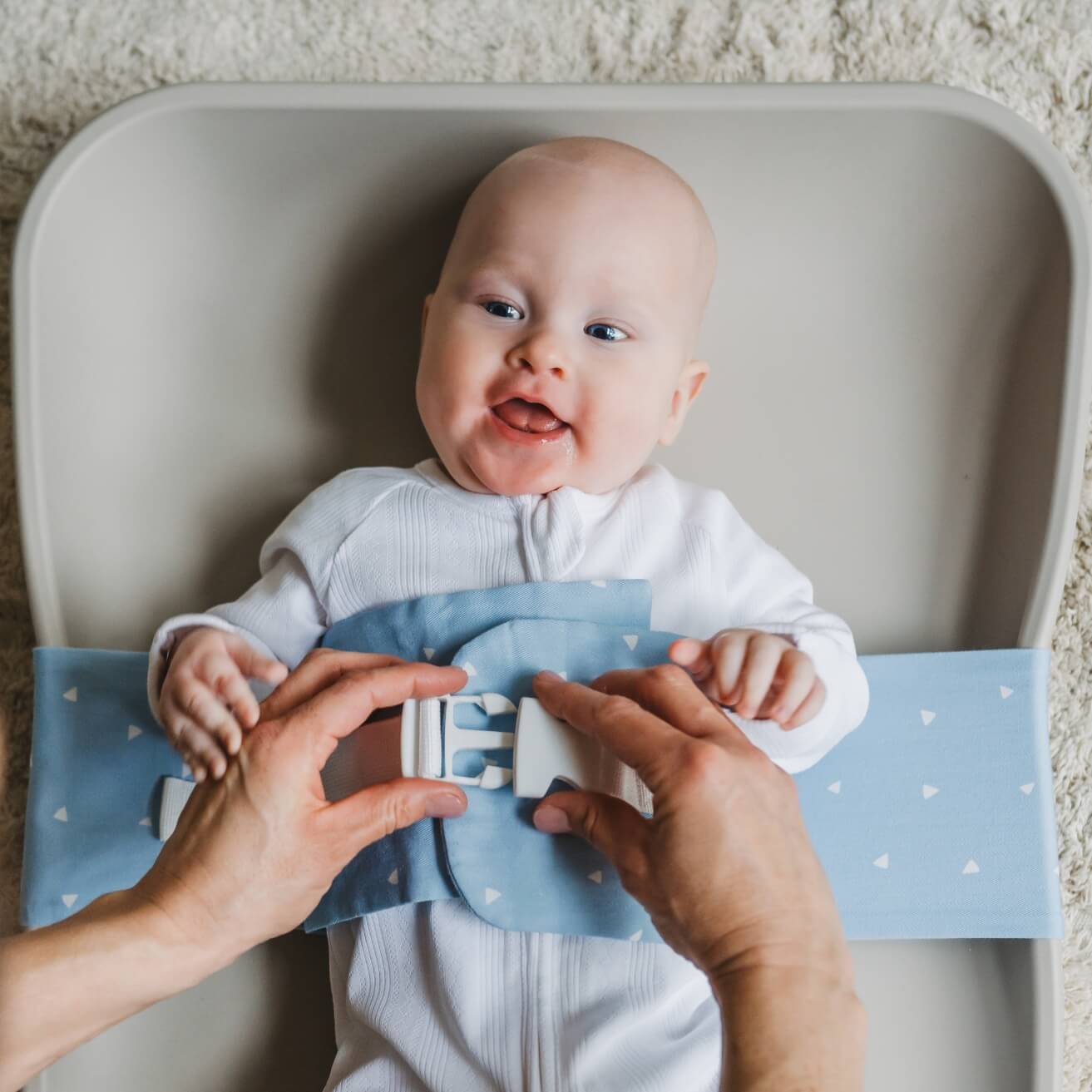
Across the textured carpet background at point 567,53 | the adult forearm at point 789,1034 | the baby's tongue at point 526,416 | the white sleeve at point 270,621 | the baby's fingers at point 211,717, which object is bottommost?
the adult forearm at point 789,1034

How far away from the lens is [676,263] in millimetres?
946

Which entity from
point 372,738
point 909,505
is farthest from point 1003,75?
point 372,738

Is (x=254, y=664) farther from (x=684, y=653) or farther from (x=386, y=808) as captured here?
(x=684, y=653)

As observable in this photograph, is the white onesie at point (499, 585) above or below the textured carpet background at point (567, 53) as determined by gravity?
below

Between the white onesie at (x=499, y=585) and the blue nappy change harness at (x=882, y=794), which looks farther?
the blue nappy change harness at (x=882, y=794)

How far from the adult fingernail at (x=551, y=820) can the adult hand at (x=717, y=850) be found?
0.06 metres

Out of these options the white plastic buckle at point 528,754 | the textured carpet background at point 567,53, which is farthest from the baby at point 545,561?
the textured carpet background at point 567,53

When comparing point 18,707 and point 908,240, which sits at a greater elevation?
point 908,240

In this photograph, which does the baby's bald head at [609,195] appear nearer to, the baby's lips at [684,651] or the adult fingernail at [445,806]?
the baby's lips at [684,651]

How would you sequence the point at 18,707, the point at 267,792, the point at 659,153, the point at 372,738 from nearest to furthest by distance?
1. the point at 267,792
2. the point at 372,738
3. the point at 659,153
4. the point at 18,707

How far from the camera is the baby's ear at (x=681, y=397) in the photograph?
98 centimetres

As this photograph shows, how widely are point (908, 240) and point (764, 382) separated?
19 cm

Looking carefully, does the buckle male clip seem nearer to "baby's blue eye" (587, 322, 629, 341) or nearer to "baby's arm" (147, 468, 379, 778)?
"baby's arm" (147, 468, 379, 778)

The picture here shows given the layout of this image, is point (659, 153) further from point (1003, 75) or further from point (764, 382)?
point (1003, 75)
